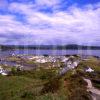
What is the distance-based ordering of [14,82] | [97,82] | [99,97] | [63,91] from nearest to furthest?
1. [63,91]
2. [99,97]
3. [14,82]
4. [97,82]

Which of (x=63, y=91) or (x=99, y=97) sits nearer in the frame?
(x=63, y=91)

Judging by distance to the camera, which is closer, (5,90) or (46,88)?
(46,88)

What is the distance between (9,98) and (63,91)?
479cm

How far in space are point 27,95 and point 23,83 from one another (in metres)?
9.16

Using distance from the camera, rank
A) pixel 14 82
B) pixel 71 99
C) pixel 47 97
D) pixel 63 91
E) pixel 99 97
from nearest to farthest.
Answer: pixel 47 97 < pixel 71 99 < pixel 63 91 < pixel 99 97 < pixel 14 82

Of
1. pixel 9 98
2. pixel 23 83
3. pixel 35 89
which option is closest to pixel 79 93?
pixel 35 89

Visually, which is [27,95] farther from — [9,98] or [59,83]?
[59,83]

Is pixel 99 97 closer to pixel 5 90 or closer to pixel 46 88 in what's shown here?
pixel 46 88

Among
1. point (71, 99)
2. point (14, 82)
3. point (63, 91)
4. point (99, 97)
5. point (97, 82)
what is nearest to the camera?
point (71, 99)

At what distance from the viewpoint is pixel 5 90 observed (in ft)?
103

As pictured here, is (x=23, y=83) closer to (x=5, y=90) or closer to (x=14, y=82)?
(x=14, y=82)

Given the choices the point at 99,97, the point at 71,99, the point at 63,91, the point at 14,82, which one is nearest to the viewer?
the point at 71,99

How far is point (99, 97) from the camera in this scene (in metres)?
30.4

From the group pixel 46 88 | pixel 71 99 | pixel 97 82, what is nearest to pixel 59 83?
pixel 46 88
